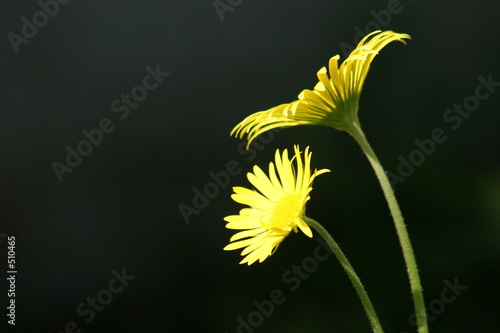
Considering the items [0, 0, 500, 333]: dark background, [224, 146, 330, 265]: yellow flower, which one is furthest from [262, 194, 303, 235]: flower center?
[0, 0, 500, 333]: dark background

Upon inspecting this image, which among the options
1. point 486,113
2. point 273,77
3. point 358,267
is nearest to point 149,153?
point 273,77

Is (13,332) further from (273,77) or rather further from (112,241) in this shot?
(273,77)

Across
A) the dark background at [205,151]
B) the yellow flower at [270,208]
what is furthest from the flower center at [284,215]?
the dark background at [205,151]

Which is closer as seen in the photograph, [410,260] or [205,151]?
[410,260]

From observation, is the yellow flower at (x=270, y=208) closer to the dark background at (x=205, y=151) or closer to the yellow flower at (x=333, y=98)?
the yellow flower at (x=333, y=98)

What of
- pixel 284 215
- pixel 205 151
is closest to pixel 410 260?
pixel 284 215

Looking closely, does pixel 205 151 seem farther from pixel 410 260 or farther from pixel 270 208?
pixel 410 260
